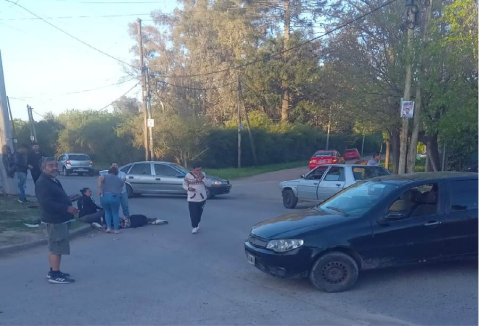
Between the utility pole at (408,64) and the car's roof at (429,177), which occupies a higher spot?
the utility pole at (408,64)

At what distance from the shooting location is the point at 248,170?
38125 mm

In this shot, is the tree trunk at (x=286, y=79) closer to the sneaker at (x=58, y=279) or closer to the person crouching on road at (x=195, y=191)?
the person crouching on road at (x=195, y=191)

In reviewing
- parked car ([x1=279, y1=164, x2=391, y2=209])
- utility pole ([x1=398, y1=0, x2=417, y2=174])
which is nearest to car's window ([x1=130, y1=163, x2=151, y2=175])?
parked car ([x1=279, y1=164, x2=391, y2=209])

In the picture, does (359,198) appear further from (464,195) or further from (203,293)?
(203,293)

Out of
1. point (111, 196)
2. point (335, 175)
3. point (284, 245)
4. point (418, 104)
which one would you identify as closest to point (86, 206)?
point (111, 196)

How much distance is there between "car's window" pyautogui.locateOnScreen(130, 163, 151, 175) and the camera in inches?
852

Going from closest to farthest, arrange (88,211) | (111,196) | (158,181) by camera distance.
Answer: (111,196) < (88,211) < (158,181)

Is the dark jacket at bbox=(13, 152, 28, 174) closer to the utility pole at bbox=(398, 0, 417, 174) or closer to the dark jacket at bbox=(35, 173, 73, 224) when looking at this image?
the dark jacket at bbox=(35, 173, 73, 224)

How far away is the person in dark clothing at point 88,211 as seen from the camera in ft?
43.4

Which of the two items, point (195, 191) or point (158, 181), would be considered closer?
point (195, 191)

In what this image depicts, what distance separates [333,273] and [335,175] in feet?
30.5

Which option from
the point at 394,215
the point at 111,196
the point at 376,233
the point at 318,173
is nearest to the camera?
the point at 376,233

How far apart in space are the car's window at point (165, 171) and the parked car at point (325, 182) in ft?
16.6

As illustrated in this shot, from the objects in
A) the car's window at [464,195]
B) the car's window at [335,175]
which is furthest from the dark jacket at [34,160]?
the car's window at [464,195]
